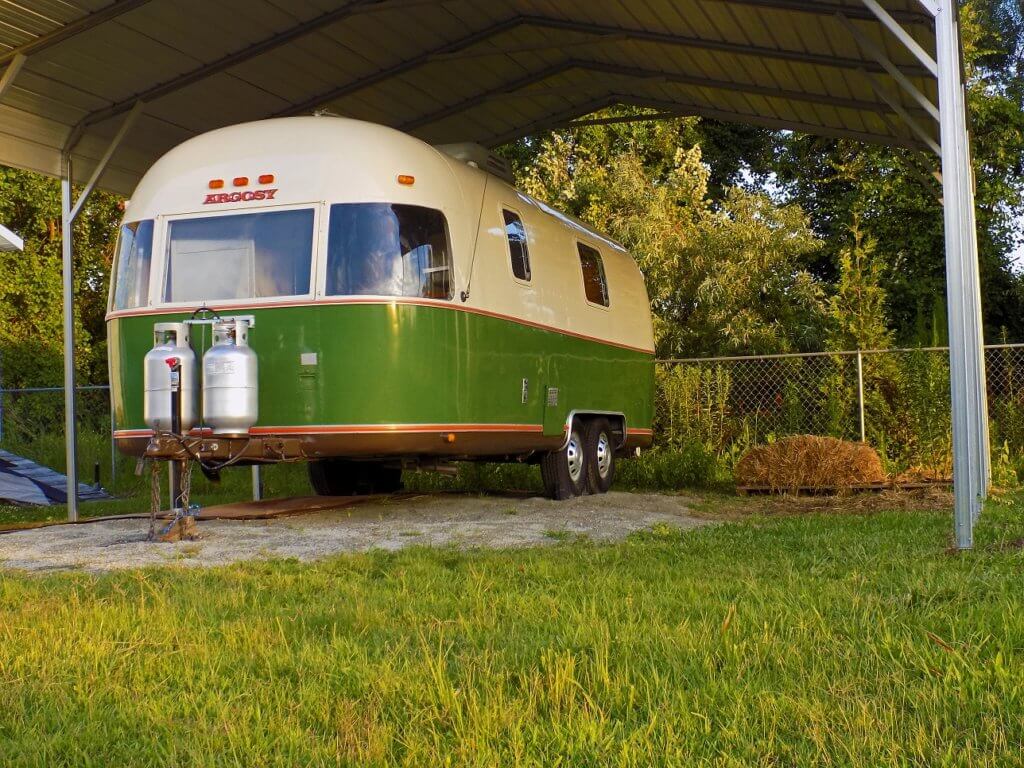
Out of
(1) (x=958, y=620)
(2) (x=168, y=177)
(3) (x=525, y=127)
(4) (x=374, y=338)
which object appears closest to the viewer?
(1) (x=958, y=620)

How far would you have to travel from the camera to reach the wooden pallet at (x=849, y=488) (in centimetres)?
1266

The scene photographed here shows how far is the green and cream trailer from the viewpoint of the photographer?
8.86 meters

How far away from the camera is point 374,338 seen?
9.07 metres

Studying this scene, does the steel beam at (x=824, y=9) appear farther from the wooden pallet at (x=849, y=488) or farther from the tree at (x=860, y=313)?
the tree at (x=860, y=313)

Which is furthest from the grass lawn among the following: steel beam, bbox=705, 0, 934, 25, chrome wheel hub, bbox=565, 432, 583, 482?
chrome wheel hub, bbox=565, 432, 583, 482

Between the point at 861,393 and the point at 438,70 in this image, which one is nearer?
the point at 438,70

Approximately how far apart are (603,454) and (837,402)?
3638mm

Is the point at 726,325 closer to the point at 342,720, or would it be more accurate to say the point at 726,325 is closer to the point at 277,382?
the point at 277,382

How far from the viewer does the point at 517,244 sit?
11125 mm

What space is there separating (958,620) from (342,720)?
2460 mm

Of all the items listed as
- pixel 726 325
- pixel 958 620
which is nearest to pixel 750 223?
pixel 726 325

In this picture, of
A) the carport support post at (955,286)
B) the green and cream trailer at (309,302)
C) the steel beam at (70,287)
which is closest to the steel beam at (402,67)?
the steel beam at (70,287)

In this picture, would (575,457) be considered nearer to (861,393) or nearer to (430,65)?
(861,393)

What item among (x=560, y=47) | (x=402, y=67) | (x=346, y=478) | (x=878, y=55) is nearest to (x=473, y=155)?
(x=560, y=47)
